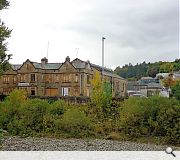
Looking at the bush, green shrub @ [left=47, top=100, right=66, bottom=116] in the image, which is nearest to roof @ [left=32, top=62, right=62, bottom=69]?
green shrub @ [left=47, top=100, right=66, bottom=116]

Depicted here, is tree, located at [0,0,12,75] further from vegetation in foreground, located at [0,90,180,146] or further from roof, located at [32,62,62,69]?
roof, located at [32,62,62,69]

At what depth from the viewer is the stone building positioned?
174 feet

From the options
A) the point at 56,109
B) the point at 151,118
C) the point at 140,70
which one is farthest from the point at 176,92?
the point at 140,70

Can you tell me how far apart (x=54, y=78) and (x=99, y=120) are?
28.6 meters

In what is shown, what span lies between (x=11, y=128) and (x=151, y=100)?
8371mm

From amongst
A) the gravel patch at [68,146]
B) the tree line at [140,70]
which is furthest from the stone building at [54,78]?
the tree line at [140,70]

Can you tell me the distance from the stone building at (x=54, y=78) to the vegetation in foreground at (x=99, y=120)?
25.0 m

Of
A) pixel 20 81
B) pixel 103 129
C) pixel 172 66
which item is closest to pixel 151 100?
pixel 103 129

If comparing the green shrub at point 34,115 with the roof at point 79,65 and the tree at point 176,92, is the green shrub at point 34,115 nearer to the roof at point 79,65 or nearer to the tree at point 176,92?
the tree at point 176,92

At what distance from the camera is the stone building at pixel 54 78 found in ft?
174

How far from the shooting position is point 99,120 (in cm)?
2681

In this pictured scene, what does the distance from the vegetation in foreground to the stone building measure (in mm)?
25042

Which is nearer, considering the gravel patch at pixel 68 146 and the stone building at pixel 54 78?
the gravel patch at pixel 68 146

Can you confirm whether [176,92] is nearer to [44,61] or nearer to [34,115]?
[34,115]
